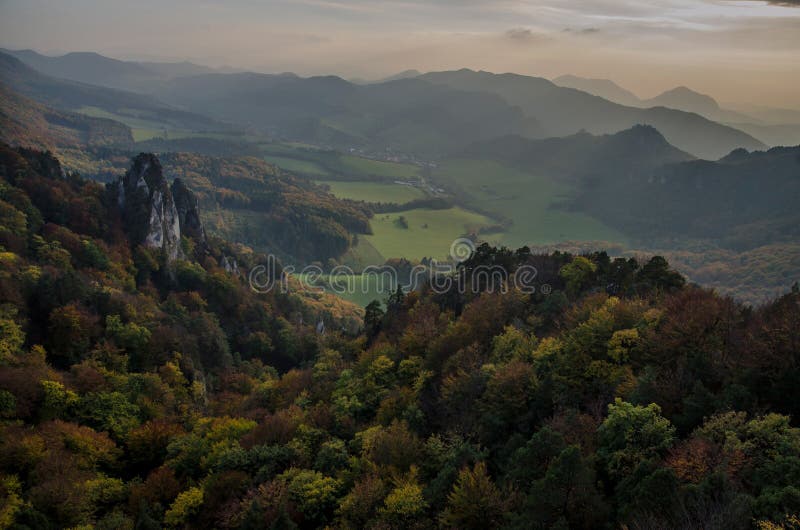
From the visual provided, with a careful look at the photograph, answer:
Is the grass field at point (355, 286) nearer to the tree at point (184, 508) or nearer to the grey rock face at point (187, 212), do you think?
the grey rock face at point (187, 212)

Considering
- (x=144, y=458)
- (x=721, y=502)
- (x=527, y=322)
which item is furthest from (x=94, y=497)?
(x=527, y=322)

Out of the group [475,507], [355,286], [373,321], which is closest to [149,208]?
[373,321]

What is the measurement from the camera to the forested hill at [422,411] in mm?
22500

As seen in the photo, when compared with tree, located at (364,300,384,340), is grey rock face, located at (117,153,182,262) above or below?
above

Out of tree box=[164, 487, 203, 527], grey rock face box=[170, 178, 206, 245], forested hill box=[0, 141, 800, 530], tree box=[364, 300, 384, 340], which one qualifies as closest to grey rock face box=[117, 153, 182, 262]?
grey rock face box=[170, 178, 206, 245]

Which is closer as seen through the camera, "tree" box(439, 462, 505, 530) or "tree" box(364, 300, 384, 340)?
"tree" box(439, 462, 505, 530)

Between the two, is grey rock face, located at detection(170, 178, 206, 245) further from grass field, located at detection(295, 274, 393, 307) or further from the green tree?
the green tree

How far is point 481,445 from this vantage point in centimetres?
3212

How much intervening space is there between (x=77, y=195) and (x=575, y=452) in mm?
85016

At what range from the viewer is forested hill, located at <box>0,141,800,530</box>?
22.5 metres

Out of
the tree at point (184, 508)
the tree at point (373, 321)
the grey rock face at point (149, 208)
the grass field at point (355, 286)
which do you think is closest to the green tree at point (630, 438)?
the tree at point (184, 508)

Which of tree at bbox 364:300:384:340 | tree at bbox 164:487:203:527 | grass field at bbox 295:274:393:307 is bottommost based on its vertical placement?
grass field at bbox 295:274:393:307

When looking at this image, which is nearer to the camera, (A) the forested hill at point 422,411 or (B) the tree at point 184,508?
(A) the forested hill at point 422,411

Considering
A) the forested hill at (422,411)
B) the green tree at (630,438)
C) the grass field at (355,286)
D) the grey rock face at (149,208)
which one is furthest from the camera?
the grass field at (355,286)
